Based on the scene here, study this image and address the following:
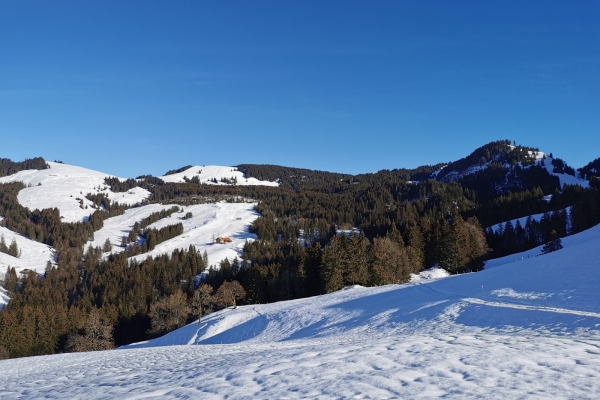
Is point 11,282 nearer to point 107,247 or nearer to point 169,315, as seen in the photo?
point 107,247

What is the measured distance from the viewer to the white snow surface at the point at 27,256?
136m

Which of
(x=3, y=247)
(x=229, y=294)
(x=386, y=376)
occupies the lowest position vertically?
(x=229, y=294)

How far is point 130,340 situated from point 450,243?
234 ft

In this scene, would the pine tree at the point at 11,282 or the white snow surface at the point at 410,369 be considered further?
the pine tree at the point at 11,282

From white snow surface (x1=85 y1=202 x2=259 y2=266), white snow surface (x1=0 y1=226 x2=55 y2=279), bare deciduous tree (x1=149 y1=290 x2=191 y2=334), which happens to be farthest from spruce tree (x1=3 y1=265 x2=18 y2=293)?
bare deciduous tree (x1=149 y1=290 x2=191 y2=334)

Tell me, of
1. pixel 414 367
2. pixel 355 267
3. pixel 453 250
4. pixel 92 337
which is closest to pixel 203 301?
pixel 92 337

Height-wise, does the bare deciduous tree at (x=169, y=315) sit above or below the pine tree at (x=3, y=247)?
below

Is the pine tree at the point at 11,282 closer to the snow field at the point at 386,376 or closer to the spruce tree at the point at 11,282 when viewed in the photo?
the spruce tree at the point at 11,282

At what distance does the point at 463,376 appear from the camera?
24.6ft

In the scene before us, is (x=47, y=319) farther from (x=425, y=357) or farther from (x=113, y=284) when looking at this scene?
(x=425, y=357)

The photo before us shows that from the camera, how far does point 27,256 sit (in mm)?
151250

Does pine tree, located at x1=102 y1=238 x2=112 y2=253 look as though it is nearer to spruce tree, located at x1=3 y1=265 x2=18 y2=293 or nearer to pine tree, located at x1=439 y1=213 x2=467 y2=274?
spruce tree, located at x1=3 y1=265 x2=18 y2=293

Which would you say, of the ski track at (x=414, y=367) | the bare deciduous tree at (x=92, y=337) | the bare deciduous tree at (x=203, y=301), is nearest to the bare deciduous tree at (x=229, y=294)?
the bare deciduous tree at (x=203, y=301)

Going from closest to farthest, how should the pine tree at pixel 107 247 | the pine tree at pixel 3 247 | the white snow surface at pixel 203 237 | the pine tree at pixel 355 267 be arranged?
1. the pine tree at pixel 355 267
2. the white snow surface at pixel 203 237
3. the pine tree at pixel 3 247
4. the pine tree at pixel 107 247
